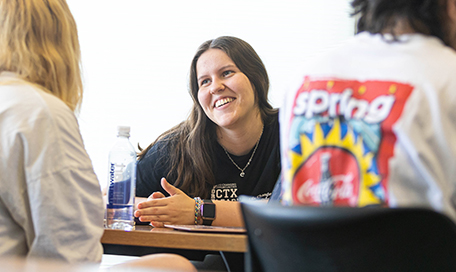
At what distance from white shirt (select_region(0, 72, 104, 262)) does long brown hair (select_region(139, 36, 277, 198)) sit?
94 centimetres

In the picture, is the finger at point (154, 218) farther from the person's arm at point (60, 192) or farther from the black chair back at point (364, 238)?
the black chair back at point (364, 238)

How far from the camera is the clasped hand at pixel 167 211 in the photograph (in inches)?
58.1

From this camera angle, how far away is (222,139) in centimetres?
206

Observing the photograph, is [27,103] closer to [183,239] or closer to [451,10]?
[183,239]

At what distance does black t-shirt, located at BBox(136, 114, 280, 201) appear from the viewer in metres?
1.87

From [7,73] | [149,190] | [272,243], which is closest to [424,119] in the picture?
[272,243]

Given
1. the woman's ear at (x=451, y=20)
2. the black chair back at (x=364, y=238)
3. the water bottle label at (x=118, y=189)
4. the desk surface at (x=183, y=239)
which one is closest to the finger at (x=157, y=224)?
the water bottle label at (x=118, y=189)

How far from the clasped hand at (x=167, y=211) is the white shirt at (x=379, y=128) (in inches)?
31.3

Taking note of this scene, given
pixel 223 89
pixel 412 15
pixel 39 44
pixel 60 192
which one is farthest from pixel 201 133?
pixel 412 15

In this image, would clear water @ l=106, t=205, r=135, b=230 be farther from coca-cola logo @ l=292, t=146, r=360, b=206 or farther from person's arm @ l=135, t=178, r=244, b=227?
coca-cola logo @ l=292, t=146, r=360, b=206

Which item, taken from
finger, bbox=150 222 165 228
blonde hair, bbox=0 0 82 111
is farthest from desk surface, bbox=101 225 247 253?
blonde hair, bbox=0 0 82 111

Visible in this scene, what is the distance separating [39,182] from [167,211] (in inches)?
25.5

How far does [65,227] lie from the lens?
911 mm

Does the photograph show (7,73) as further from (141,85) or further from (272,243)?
(141,85)
